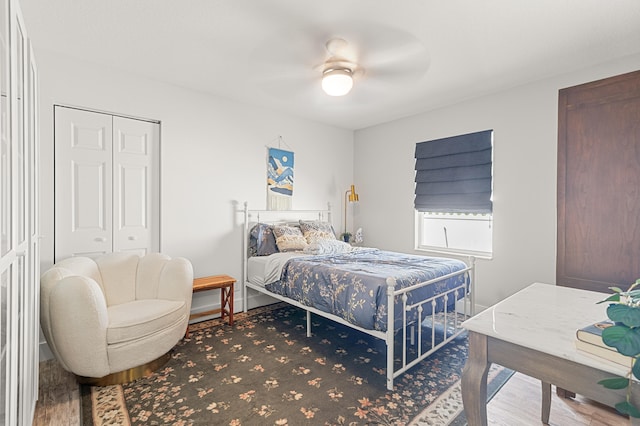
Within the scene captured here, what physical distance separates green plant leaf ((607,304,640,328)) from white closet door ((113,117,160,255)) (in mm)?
3444

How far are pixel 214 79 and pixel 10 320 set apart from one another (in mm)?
2588

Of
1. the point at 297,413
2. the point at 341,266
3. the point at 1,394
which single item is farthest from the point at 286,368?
the point at 1,394

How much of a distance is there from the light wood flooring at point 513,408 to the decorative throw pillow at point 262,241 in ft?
6.42

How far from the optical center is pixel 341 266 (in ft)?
8.95

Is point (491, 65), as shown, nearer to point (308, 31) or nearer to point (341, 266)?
point (308, 31)

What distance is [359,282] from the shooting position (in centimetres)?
233

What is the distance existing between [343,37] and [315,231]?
89.2 inches

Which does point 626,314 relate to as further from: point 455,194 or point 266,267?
point 455,194

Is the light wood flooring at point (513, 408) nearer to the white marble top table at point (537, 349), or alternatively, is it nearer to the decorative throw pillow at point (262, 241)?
the white marble top table at point (537, 349)

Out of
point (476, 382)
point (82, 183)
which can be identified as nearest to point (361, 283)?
point (476, 382)

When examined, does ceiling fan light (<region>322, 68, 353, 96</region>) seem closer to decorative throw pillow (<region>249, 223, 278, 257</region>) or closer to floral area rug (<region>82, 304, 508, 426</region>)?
decorative throw pillow (<region>249, 223, 278, 257</region>)

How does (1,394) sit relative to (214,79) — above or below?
below

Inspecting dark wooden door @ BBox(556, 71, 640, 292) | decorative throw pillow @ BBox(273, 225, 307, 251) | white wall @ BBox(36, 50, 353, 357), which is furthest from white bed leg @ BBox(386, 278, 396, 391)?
white wall @ BBox(36, 50, 353, 357)

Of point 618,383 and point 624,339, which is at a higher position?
point 624,339
